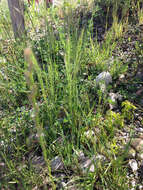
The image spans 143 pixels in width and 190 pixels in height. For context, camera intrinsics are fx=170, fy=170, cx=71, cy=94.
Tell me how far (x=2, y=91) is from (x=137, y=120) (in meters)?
1.11

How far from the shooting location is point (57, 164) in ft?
3.58

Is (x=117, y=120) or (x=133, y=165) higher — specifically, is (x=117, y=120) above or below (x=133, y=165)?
above

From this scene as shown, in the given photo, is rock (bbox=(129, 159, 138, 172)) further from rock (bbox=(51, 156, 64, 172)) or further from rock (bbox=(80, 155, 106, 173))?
rock (bbox=(51, 156, 64, 172))

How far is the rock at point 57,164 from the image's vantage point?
3.55 feet

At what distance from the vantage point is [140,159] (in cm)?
109

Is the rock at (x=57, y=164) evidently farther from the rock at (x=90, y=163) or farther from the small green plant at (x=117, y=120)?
the small green plant at (x=117, y=120)

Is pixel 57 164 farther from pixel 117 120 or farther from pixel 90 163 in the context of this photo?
pixel 117 120

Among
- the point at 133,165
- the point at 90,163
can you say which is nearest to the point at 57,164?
the point at 90,163

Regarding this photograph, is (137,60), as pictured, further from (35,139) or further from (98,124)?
(35,139)

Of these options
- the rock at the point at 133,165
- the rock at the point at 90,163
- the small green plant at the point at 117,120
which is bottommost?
the rock at the point at 133,165

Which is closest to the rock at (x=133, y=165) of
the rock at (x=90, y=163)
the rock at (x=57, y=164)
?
the rock at (x=90, y=163)

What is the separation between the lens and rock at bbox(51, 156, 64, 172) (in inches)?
42.6

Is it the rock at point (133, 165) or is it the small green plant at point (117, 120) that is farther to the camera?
the small green plant at point (117, 120)

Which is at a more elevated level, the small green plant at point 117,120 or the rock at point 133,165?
the small green plant at point 117,120
